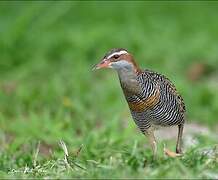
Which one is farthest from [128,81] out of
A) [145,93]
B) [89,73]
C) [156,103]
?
[89,73]

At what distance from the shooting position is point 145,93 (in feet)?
21.8

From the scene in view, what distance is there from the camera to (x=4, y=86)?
10.8 meters

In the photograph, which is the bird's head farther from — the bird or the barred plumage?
the barred plumage

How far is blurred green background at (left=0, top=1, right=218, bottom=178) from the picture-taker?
8.14m

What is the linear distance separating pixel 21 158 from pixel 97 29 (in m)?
5.81

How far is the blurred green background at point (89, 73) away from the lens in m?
8.14

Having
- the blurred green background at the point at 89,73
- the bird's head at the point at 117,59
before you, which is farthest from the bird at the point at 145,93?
the blurred green background at the point at 89,73

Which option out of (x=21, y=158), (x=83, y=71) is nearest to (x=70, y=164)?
(x=21, y=158)

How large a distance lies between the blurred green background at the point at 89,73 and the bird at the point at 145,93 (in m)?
0.32

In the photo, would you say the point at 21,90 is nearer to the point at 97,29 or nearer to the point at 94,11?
the point at 97,29

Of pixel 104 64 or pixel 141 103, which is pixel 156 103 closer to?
pixel 141 103

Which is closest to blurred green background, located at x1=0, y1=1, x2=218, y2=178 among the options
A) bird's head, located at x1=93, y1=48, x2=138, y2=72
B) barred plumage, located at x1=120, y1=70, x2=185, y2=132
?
barred plumage, located at x1=120, y1=70, x2=185, y2=132

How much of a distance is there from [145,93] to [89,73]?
4830 mm

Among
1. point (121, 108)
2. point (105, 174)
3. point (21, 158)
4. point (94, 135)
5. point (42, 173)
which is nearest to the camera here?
point (105, 174)
